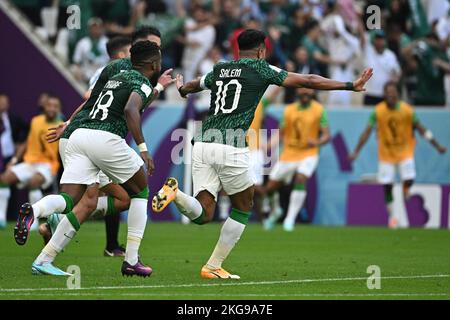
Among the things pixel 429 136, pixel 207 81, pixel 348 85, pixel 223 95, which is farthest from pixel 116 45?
pixel 429 136

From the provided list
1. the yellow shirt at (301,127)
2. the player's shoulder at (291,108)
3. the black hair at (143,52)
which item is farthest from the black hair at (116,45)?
the player's shoulder at (291,108)

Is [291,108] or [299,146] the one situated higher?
[291,108]

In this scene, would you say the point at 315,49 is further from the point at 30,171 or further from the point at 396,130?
the point at 30,171

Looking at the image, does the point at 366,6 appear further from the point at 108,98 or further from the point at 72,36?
the point at 108,98

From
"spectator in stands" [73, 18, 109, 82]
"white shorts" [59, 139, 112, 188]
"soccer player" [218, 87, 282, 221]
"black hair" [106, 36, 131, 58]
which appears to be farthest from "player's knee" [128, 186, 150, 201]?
"spectator in stands" [73, 18, 109, 82]

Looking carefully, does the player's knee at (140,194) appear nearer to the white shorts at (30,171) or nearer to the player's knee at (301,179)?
the white shorts at (30,171)

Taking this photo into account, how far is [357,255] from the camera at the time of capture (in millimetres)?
14914

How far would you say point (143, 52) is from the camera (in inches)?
438

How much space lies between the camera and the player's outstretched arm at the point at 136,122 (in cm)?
1043

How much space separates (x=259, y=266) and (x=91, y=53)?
37.2 ft

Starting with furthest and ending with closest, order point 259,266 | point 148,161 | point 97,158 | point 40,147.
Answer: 1. point 40,147
2. point 259,266
3. point 97,158
4. point 148,161

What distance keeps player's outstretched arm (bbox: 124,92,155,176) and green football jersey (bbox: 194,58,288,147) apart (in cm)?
97

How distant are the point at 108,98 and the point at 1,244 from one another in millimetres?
5576

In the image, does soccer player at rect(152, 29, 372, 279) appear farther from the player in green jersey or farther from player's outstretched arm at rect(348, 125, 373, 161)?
player's outstretched arm at rect(348, 125, 373, 161)
